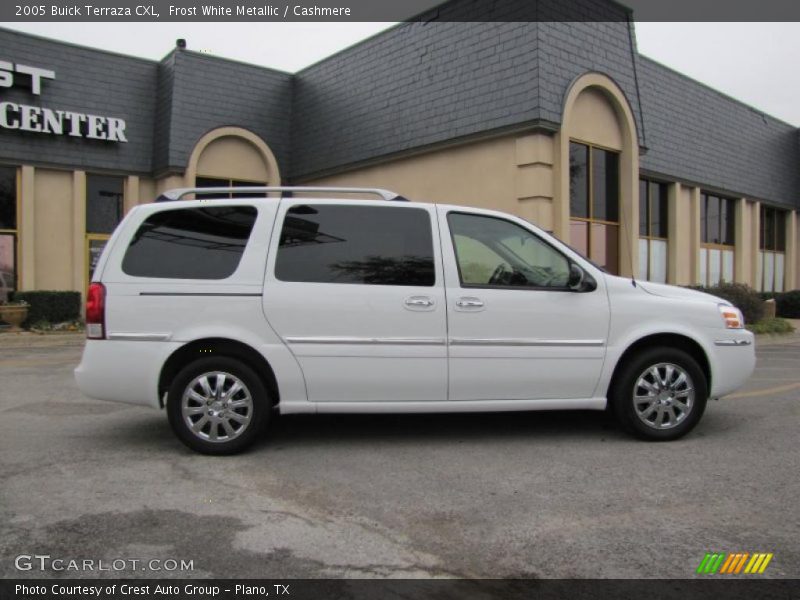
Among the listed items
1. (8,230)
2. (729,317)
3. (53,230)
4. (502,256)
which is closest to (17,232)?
(8,230)

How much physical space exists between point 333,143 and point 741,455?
14.0 meters

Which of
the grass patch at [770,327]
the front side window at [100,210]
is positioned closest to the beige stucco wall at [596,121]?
the grass patch at [770,327]

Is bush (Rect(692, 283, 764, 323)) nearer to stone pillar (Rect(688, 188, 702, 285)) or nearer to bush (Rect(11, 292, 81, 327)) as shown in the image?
stone pillar (Rect(688, 188, 702, 285))

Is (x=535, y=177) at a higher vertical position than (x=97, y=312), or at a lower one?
higher

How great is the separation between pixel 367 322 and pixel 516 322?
1175mm

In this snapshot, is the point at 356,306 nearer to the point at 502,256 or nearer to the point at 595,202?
the point at 502,256

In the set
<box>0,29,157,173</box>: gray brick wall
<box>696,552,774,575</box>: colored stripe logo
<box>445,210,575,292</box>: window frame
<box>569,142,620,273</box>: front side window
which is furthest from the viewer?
<box>0,29,157,173</box>: gray brick wall

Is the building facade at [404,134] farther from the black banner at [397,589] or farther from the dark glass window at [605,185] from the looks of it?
the black banner at [397,589]

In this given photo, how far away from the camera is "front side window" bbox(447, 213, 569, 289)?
5.32 m

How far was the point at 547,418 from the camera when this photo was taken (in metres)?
6.39

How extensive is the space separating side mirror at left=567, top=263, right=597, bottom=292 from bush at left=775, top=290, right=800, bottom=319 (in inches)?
784

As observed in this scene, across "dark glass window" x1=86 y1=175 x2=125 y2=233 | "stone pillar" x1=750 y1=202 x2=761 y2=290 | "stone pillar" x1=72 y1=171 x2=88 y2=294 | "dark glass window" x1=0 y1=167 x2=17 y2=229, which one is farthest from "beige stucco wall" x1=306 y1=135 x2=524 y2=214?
"stone pillar" x1=750 y1=202 x2=761 y2=290

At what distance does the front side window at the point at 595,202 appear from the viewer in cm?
1416

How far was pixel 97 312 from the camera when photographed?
5.03 m
